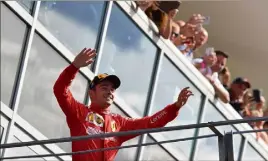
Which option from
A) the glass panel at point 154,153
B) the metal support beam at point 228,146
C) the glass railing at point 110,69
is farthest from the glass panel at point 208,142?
the metal support beam at point 228,146

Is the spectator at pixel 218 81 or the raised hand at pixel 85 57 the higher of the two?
the spectator at pixel 218 81

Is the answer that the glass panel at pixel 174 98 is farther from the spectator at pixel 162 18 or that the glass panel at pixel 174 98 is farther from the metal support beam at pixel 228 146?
the metal support beam at pixel 228 146

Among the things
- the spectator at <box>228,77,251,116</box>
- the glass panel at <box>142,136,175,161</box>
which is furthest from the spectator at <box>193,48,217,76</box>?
the glass panel at <box>142,136,175,161</box>

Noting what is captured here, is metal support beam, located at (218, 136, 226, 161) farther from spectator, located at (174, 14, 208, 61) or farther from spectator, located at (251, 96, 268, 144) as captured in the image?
spectator, located at (251, 96, 268, 144)

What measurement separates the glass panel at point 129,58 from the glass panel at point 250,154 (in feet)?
7.79

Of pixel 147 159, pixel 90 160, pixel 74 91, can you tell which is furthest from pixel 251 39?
pixel 90 160

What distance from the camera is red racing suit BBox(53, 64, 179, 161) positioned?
5.23 metres

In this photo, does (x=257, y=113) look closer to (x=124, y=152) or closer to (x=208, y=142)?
(x=208, y=142)

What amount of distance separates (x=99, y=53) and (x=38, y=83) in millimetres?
773

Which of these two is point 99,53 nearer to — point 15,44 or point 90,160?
point 15,44

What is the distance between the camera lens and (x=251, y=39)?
14.0m

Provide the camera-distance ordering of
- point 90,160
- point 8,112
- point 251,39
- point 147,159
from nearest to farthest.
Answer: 1. point 90,160
2. point 8,112
3. point 147,159
4. point 251,39

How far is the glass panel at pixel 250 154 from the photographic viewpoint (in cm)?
1051

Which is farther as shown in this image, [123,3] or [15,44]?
[123,3]
